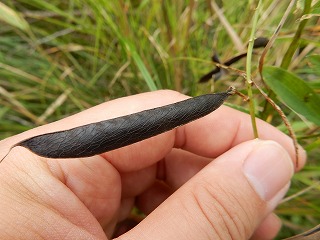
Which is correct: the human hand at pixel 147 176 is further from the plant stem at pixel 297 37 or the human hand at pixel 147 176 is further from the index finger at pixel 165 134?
the plant stem at pixel 297 37

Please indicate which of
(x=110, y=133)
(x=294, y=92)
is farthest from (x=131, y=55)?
(x=110, y=133)

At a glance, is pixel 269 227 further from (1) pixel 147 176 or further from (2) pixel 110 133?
(2) pixel 110 133

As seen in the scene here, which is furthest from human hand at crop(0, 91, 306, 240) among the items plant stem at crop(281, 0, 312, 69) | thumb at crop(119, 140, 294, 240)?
plant stem at crop(281, 0, 312, 69)

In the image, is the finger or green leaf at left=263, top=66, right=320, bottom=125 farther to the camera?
the finger

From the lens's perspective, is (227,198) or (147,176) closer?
(227,198)

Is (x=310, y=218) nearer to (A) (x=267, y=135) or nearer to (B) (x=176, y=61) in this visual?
(A) (x=267, y=135)

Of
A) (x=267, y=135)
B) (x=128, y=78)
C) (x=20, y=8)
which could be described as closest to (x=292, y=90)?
(x=267, y=135)

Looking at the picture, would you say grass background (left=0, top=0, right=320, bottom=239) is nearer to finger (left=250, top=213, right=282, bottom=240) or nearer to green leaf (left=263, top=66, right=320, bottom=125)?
finger (left=250, top=213, right=282, bottom=240)
